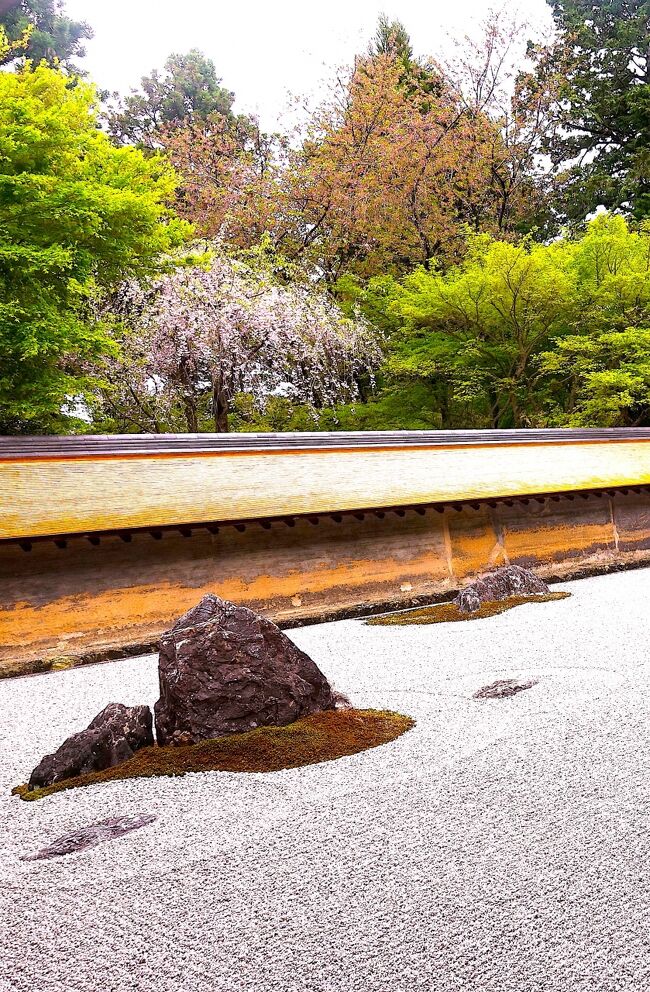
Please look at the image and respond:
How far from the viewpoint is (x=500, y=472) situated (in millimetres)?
8570

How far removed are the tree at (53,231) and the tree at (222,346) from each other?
80.2 inches

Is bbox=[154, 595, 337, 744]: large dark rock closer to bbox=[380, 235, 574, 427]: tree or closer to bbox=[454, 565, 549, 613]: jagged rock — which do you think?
bbox=[454, 565, 549, 613]: jagged rock

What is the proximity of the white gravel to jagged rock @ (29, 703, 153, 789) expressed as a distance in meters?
0.20

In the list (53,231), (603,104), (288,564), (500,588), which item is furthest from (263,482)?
(603,104)

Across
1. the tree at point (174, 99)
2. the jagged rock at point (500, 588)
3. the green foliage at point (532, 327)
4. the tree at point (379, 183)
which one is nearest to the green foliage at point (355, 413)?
the green foliage at point (532, 327)

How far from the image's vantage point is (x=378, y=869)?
2.06 meters

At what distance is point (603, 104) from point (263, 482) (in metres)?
18.2

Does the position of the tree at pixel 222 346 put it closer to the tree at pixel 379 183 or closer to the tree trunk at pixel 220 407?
the tree trunk at pixel 220 407

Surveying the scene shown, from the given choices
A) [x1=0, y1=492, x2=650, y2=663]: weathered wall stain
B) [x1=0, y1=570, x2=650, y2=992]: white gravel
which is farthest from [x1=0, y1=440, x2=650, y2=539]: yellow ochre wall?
[x1=0, y1=570, x2=650, y2=992]: white gravel

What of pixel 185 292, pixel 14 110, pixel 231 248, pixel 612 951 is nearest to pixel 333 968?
pixel 612 951

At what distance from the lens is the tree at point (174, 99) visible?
20.6 m

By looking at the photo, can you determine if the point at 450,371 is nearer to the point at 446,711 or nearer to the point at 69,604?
the point at 69,604

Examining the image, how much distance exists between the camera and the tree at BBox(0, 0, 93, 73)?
20109mm

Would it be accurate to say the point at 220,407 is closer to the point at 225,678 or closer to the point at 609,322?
the point at 609,322
